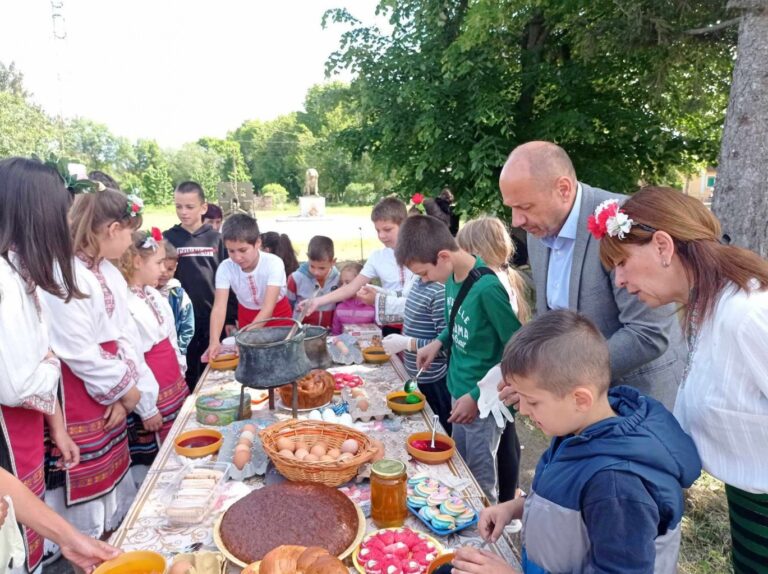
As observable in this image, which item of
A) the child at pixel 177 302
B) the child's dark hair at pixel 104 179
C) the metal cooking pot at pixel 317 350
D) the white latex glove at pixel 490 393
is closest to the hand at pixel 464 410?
the white latex glove at pixel 490 393

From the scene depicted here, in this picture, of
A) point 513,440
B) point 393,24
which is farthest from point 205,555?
point 393,24

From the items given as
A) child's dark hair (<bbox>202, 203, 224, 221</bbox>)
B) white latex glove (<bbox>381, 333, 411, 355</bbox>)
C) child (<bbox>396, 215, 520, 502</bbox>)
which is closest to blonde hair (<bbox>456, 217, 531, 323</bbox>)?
child (<bbox>396, 215, 520, 502</bbox>)

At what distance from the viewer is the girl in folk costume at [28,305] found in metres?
1.80

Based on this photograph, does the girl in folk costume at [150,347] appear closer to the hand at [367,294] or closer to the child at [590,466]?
the hand at [367,294]

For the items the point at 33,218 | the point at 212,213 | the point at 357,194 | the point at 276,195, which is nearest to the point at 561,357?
the point at 33,218

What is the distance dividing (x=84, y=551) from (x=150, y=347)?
1677mm

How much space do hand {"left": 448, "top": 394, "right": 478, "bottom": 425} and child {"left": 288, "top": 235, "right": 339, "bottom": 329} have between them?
2061mm

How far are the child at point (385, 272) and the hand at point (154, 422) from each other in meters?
1.51

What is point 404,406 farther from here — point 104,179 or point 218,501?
point 104,179

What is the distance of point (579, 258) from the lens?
6.84 ft

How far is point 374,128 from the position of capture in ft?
28.3

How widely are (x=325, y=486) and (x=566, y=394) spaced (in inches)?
35.7

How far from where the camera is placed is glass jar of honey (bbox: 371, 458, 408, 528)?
1.66 m

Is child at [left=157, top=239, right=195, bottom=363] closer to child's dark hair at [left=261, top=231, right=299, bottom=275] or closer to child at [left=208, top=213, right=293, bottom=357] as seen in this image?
child at [left=208, top=213, right=293, bottom=357]
